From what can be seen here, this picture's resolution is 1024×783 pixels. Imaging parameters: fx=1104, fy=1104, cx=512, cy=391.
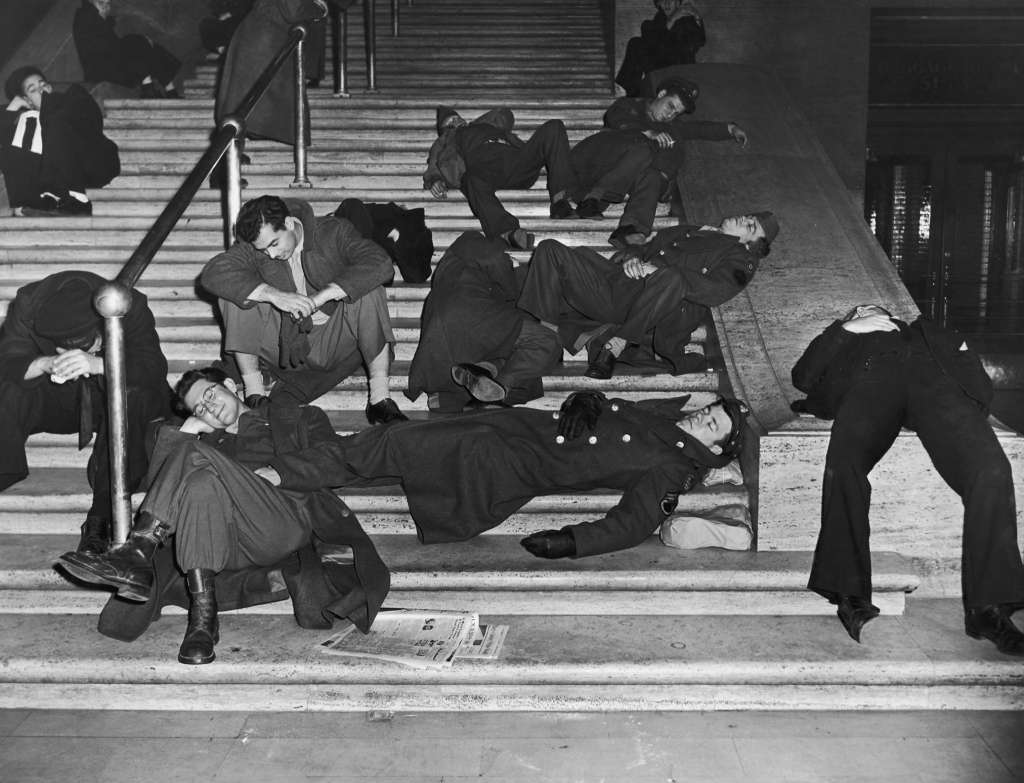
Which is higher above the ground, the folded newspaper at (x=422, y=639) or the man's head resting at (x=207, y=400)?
the man's head resting at (x=207, y=400)

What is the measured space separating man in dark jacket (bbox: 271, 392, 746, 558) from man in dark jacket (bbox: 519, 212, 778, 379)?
70cm

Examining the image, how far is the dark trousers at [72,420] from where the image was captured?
4254 millimetres

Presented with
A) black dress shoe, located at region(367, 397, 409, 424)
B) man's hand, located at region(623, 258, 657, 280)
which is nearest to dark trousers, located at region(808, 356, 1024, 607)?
man's hand, located at region(623, 258, 657, 280)

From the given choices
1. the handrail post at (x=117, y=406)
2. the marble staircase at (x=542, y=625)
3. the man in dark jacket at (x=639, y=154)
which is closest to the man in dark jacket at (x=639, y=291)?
the marble staircase at (x=542, y=625)

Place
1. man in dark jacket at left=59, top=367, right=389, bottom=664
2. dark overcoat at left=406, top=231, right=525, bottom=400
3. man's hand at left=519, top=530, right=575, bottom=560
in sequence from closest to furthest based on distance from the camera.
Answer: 1. man in dark jacket at left=59, top=367, right=389, bottom=664
2. man's hand at left=519, top=530, right=575, bottom=560
3. dark overcoat at left=406, top=231, right=525, bottom=400

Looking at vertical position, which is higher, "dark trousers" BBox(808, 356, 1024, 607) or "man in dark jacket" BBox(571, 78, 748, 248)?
"man in dark jacket" BBox(571, 78, 748, 248)

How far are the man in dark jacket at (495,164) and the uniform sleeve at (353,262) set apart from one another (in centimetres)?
128

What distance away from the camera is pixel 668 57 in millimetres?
8180

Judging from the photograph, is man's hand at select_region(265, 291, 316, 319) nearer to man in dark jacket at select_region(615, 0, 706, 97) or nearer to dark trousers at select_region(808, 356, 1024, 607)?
dark trousers at select_region(808, 356, 1024, 607)

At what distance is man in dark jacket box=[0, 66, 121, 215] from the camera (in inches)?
257

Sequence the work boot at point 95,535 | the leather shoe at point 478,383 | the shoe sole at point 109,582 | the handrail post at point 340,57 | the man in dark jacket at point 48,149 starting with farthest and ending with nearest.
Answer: the handrail post at point 340,57
the man in dark jacket at point 48,149
the leather shoe at point 478,383
the work boot at point 95,535
the shoe sole at point 109,582

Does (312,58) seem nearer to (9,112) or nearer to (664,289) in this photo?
(9,112)

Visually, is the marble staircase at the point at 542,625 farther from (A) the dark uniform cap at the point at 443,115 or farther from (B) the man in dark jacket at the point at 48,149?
(A) the dark uniform cap at the point at 443,115

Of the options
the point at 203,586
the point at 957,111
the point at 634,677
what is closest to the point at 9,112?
the point at 203,586
